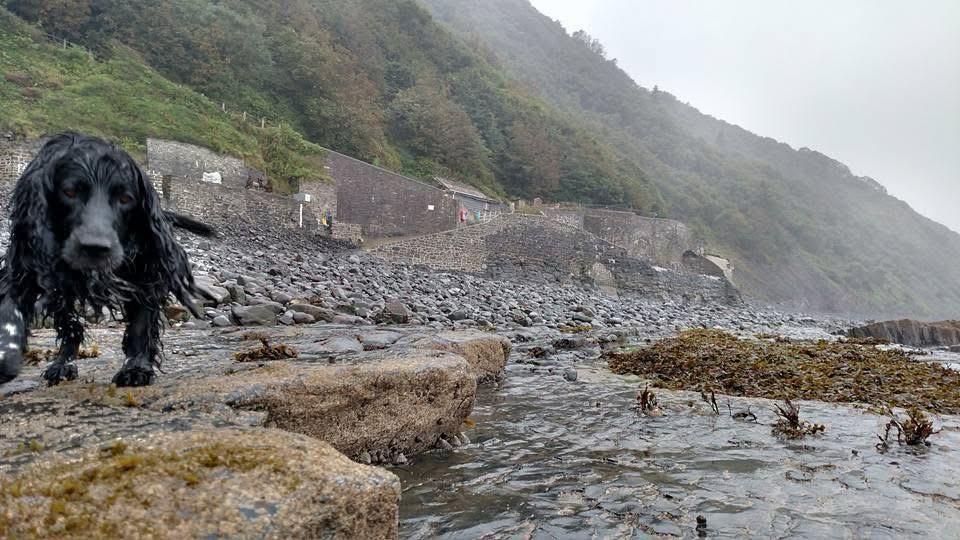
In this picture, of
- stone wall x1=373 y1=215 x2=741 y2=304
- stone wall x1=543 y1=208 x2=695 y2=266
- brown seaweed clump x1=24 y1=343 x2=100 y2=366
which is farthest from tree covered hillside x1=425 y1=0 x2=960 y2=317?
brown seaweed clump x1=24 y1=343 x2=100 y2=366

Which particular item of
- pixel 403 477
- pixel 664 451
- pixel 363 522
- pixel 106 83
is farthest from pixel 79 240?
pixel 106 83

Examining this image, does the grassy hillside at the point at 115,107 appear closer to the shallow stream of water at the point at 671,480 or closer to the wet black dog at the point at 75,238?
the wet black dog at the point at 75,238

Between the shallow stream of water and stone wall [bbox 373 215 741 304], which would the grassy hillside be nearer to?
stone wall [bbox 373 215 741 304]

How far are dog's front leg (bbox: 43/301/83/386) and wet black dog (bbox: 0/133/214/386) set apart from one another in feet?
0.10

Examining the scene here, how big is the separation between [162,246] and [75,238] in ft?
1.99

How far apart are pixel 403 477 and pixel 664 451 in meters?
2.20

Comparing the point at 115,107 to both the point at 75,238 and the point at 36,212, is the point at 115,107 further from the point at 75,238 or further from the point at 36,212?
the point at 75,238

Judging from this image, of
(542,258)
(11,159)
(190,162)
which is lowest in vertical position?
(542,258)

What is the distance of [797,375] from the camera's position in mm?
A: 8562

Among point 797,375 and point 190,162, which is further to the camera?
point 190,162

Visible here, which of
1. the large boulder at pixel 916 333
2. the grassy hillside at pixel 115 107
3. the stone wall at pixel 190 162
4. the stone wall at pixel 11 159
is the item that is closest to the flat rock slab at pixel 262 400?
the stone wall at pixel 11 159

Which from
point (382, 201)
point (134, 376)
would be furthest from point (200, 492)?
point (382, 201)

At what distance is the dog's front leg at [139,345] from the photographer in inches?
127

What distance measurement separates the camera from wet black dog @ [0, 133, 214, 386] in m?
2.68
